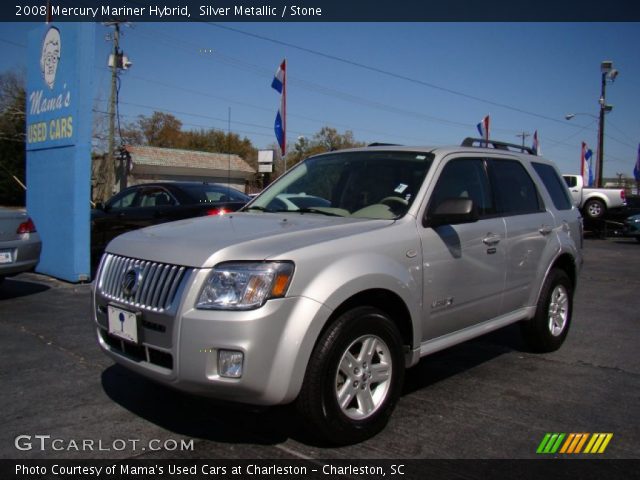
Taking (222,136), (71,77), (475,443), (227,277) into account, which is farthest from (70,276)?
(222,136)

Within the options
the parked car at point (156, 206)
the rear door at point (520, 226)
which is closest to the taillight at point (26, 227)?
the parked car at point (156, 206)

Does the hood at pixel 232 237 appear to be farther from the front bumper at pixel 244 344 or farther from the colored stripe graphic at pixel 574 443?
the colored stripe graphic at pixel 574 443

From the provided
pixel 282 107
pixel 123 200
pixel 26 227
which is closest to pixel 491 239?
pixel 26 227

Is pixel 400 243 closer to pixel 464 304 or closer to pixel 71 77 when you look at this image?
pixel 464 304

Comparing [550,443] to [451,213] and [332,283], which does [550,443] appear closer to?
[451,213]

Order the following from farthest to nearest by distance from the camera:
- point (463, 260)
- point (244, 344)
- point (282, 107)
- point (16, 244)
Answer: point (282, 107)
point (16, 244)
point (463, 260)
point (244, 344)

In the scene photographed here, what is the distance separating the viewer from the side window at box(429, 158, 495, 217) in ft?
13.3

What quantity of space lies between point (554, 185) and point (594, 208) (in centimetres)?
1847

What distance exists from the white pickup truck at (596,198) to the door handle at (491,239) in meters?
19.0

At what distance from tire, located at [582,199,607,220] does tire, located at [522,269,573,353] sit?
18098mm

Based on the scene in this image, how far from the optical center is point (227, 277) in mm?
2869

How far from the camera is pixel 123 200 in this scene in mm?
10234

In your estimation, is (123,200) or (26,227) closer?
(26,227)

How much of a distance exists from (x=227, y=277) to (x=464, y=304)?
Result: 6.26 ft
